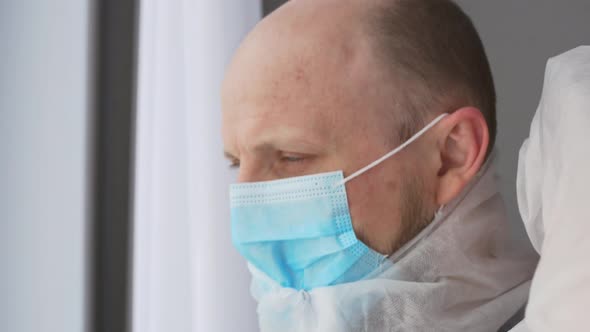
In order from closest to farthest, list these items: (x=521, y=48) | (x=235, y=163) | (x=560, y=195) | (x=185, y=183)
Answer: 1. (x=560, y=195)
2. (x=235, y=163)
3. (x=185, y=183)
4. (x=521, y=48)

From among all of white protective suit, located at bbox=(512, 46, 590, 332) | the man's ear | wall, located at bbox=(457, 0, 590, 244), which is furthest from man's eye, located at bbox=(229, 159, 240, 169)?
wall, located at bbox=(457, 0, 590, 244)

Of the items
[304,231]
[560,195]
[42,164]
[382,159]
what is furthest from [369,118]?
[42,164]

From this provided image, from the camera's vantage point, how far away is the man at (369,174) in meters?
0.90

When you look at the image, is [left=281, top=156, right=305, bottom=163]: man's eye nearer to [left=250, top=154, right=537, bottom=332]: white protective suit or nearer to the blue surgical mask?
the blue surgical mask

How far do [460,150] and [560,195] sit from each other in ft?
0.90

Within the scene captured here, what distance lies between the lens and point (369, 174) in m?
0.93

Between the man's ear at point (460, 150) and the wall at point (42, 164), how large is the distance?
0.84 meters

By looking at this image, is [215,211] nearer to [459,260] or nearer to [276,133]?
[276,133]

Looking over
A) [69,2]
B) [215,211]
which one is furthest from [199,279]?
[69,2]

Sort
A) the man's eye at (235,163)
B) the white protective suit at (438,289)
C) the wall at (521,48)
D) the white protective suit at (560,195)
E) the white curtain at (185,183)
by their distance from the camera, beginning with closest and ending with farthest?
the white protective suit at (560,195)
the white protective suit at (438,289)
the man's eye at (235,163)
the white curtain at (185,183)
the wall at (521,48)

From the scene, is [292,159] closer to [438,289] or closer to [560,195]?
[438,289]

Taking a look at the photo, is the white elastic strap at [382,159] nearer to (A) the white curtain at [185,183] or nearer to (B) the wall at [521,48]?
(A) the white curtain at [185,183]

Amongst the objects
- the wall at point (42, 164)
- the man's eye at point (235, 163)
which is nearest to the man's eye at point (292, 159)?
the man's eye at point (235, 163)

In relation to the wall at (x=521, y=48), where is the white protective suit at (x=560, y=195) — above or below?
below
